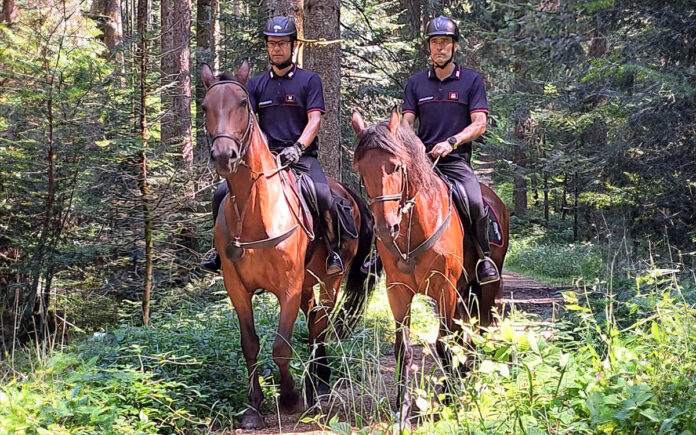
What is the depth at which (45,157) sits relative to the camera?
36.4 ft

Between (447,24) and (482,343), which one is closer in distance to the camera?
(482,343)

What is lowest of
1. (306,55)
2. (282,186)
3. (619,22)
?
(282,186)

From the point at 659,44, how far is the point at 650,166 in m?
1.96

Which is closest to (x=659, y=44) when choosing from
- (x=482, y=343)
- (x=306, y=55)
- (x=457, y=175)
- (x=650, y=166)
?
(x=650, y=166)

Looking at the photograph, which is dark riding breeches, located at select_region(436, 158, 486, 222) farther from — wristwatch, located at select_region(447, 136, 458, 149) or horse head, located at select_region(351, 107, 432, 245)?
horse head, located at select_region(351, 107, 432, 245)

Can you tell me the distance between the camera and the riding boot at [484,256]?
6.39 m

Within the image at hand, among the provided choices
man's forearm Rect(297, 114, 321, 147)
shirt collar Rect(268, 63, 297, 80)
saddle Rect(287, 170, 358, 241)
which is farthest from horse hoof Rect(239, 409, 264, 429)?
shirt collar Rect(268, 63, 297, 80)

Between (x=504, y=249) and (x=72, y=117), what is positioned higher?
(x=72, y=117)

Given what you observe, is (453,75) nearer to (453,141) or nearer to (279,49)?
(453,141)

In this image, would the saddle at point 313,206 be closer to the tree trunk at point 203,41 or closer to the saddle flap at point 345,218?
the saddle flap at point 345,218

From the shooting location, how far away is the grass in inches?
161

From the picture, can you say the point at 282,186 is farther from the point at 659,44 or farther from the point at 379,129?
the point at 659,44

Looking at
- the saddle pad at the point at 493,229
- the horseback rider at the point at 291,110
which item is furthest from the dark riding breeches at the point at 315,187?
the saddle pad at the point at 493,229

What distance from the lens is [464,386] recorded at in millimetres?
4172
